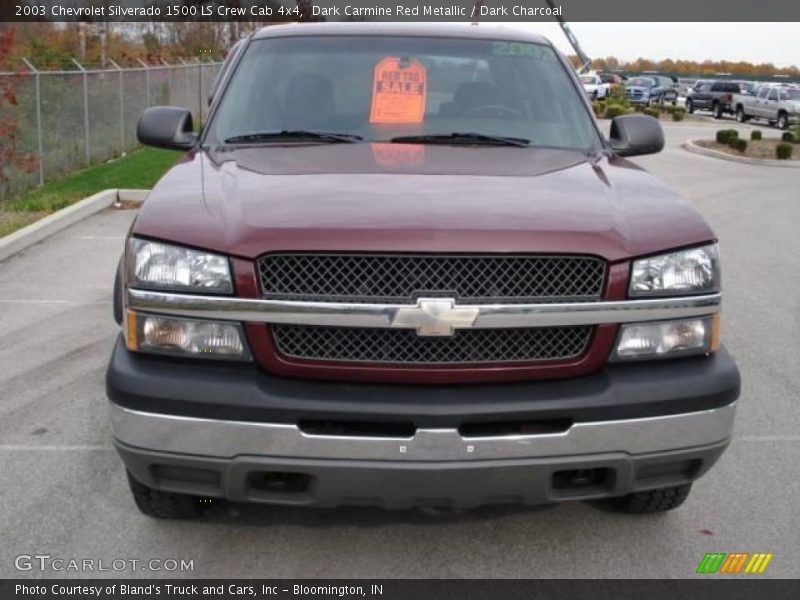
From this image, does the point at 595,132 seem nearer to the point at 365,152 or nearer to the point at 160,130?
the point at 365,152

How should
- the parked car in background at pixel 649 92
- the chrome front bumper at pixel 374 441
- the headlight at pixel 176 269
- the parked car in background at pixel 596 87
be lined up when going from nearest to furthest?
the chrome front bumper at pixel 374 441 < the headlight at pixel 176 269 < the parked car in background at pixel 649 92 < the parked car in background at pixel 596 87

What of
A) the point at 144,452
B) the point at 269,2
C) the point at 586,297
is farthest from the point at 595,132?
the point at 269,2

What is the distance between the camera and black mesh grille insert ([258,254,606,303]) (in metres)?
2.90

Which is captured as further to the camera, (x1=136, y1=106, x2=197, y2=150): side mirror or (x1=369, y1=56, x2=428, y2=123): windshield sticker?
(x1=136, y1=106, x2=197, y2=150): side mirror

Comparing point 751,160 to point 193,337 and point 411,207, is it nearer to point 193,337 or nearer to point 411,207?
point 411,207

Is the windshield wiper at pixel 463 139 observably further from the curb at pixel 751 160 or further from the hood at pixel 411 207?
the curb at pixel 751 160

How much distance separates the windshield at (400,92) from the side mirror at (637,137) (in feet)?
0.56

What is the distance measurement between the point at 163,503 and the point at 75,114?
14.0 meters

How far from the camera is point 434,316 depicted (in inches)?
114

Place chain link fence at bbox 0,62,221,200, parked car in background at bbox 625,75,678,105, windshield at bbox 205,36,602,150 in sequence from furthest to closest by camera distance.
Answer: parked car in background at bbox 625,75,678,105 < chain link fence at bbox 0,62,221,200 < windshield at bbox 205,36,602,150

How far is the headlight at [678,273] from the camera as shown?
306 cm

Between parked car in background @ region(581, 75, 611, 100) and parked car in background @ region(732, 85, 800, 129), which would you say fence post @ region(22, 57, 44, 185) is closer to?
parked car in background @ region(732, 85, 800, 129)

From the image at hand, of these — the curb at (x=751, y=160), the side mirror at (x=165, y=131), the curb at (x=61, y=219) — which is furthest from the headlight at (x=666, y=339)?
the curb at (x=751, y=160)

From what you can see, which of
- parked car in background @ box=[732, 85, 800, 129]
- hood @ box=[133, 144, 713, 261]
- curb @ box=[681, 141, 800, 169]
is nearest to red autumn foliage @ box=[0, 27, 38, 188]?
hood @ box=[133, 144, 713, 261]
